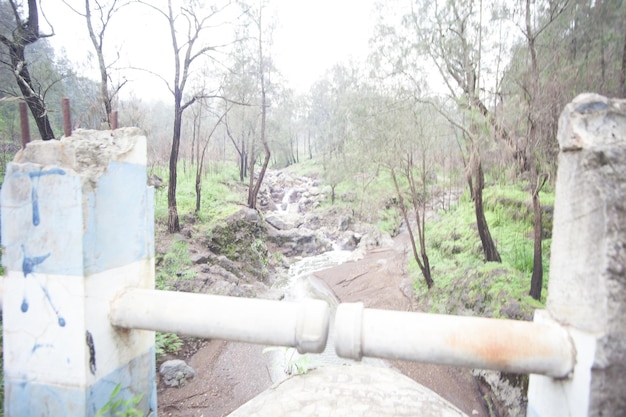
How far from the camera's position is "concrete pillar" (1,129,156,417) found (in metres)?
2.01

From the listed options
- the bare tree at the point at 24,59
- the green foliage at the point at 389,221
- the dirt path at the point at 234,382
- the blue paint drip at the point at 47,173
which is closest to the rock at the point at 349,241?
the green foliage at the point at 389,221

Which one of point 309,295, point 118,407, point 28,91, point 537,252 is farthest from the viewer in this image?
point 309,295

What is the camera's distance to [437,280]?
10.1 m

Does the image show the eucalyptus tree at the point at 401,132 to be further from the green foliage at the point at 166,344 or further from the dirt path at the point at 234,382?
the green foliage at the point at 166,344

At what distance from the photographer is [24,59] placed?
782 cm

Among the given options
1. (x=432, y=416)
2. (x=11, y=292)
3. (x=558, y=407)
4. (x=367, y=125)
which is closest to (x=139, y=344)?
(x=11, y=292)

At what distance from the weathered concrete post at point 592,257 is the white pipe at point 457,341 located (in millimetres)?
113

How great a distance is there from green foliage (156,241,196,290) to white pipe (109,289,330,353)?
7.28 metres

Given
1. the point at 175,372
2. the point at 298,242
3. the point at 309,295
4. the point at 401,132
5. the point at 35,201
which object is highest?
the point at 401,132

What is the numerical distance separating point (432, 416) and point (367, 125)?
8.41m

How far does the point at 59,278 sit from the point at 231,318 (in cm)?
104

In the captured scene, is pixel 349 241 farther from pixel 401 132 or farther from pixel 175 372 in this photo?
pixel 175 372

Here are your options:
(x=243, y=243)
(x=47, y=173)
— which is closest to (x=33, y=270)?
(x=47, y=173)

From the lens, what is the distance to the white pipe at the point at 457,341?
1.64 meters
